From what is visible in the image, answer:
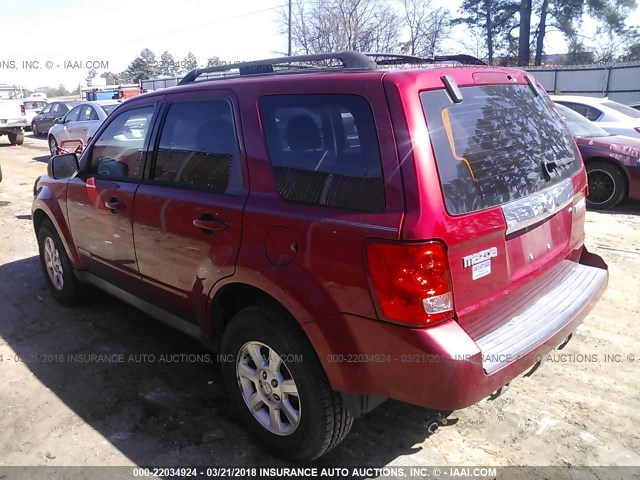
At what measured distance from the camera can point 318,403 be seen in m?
2.43

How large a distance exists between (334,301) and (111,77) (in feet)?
231

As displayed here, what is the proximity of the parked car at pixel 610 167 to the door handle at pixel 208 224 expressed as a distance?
22.1ft

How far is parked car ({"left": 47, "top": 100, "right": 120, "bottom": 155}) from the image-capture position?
12.5 meters

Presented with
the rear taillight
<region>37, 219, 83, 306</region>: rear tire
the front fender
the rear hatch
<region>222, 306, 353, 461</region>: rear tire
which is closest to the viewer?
the rear taillight

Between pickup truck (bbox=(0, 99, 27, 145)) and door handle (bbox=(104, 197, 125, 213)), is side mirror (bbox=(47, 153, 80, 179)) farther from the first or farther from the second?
pickup truck (bbox=(0, 99, 27, 145))

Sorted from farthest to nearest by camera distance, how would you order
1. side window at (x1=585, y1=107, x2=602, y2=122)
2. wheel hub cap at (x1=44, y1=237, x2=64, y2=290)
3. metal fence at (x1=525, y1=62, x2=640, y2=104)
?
metal fence at (x1=525, y1=62, x2=640, y2=104) → side window at (x1=585, y1=107, x2=602, y2=122) → wheel hub cap at (x1=44, y1=237, x2=64, y2=290)

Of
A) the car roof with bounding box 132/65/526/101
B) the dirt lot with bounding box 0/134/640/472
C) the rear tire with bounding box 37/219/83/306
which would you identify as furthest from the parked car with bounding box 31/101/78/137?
the car roof with bounding box 132/65/526/101

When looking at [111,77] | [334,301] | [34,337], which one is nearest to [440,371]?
[334,301]

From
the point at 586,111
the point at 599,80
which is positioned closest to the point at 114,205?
the point at 586,111

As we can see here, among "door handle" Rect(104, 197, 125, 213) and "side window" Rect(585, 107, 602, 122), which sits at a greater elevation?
"side window" Rect(585, 107, 602, 122)

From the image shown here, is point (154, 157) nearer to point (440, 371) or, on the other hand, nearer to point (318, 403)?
point (318, 403)

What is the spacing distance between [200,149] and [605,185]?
22.8 feet

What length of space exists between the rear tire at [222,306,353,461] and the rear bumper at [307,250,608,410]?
0.13 meters

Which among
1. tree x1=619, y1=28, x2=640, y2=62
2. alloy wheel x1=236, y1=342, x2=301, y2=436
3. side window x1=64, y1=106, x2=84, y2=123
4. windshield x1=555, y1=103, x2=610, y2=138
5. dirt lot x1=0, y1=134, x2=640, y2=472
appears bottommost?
dirt lot x1=0, y1=134, x2=640, y2=472
